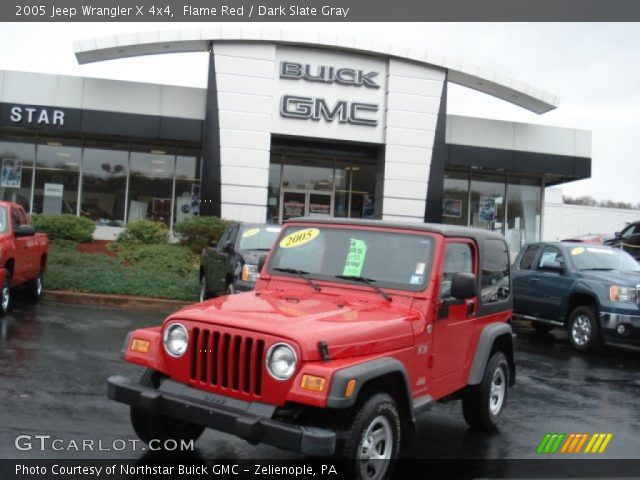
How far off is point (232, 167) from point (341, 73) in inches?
182

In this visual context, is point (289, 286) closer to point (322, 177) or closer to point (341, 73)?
point (341, 73)

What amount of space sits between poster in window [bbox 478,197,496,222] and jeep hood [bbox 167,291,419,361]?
20561 mm

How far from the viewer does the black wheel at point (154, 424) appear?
14.6 ft

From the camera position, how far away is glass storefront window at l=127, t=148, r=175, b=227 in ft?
72.0

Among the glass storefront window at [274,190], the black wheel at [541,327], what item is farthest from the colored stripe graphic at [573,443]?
the glass storefront window at [274,190]

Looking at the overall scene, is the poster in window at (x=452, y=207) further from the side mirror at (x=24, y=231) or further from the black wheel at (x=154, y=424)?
the black wheel at (x=154, y=424)

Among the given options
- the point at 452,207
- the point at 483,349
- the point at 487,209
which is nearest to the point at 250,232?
the point at 483,349

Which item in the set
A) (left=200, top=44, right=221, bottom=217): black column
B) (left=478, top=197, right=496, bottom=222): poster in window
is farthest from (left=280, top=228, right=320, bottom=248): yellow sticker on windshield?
(left=478, top=197, right=496, bottom=222): poster in window

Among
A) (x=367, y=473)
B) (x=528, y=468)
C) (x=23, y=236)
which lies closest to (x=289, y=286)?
(x=367, y=473)

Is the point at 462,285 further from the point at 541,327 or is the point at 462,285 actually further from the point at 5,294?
the point at 541,327

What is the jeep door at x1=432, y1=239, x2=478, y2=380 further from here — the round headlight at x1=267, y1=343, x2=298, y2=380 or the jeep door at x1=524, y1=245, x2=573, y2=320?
Result: the jeep door at x1=524, y1=245, x2=573, y2=320

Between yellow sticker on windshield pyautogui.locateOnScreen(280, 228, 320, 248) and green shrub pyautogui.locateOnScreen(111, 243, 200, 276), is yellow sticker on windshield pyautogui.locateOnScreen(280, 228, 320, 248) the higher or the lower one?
the higher one

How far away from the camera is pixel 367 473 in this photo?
13.3 ft

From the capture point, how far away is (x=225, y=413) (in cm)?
383
